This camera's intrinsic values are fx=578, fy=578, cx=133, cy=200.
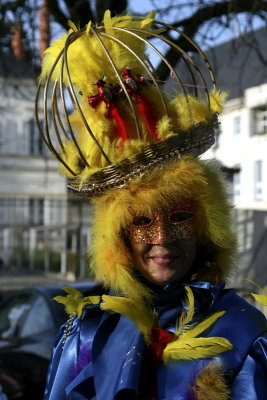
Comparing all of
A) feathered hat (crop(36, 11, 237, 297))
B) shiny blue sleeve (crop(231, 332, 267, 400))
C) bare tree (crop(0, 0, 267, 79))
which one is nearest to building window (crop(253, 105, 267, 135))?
bare tree (crop(0, 0, 267, 79))

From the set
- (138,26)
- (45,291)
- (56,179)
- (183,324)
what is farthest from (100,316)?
(56,179)

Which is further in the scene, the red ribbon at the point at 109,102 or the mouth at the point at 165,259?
the red ribbon at the point at 109,102

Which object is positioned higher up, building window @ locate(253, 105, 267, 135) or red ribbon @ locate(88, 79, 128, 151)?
building window @ locate(253, 105, 267, 135)

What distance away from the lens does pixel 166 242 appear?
222 cm

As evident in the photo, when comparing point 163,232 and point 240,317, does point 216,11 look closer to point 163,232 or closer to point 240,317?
point 163,232

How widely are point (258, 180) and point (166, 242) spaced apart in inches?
689

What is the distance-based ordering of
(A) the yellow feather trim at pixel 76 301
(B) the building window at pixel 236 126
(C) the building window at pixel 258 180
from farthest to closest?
(B) the building window at pixel 236 126, (C) the building window at pixel 258 180, (A) the yellow feather trim at pixel 76 301

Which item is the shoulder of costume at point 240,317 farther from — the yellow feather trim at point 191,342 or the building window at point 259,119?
the building window at point 259,119

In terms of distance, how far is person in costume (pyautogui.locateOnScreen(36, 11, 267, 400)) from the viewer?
206 centimetres

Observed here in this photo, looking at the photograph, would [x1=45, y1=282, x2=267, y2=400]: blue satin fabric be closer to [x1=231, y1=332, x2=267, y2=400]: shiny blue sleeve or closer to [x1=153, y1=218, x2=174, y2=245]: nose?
[x1=231, y1=332, x2=267, y2=400]: shiny blue sleeve

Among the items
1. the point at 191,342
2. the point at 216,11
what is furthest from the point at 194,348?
the point at 216,11

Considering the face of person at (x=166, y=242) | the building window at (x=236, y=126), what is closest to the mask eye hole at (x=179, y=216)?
the face of person at (x=166, y=242)

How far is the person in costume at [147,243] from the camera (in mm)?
2064

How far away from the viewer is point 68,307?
2535 millimetres
